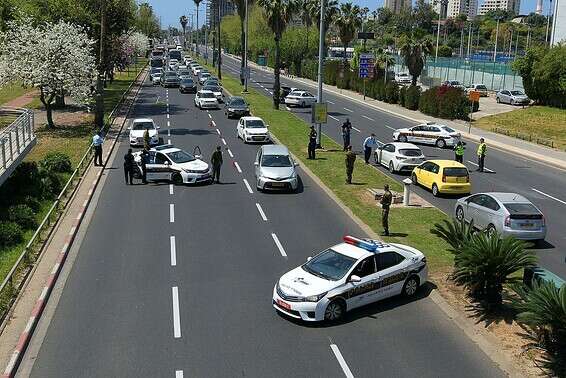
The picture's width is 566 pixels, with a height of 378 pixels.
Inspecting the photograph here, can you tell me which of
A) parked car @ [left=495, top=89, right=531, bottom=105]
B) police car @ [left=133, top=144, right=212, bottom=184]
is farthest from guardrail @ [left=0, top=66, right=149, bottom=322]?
parked car @ [left=495, top=89, right=531, bottom=105]

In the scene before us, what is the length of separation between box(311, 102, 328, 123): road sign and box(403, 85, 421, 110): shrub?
29.3m

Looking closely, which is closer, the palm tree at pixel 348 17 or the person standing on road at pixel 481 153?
the person standing on road at pixel 481 153

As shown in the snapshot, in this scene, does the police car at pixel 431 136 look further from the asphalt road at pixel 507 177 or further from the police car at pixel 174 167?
the police car at pixel 174 167

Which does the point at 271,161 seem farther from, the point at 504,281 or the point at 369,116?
the point at 369,116

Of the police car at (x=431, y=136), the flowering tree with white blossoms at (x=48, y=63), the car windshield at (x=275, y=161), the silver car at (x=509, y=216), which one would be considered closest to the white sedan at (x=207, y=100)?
the flowering tree with white blossoms at (x=48, y=63)

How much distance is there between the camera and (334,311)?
44.9 feet

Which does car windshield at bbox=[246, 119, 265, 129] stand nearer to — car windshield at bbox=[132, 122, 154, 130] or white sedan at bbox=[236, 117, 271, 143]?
white sedan at bbox=[236, 117, 271, 143]

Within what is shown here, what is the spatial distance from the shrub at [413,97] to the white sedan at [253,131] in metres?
27.9

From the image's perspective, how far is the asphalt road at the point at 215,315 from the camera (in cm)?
1187

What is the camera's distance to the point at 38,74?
39000 mm

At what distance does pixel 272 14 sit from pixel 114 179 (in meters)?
33.7

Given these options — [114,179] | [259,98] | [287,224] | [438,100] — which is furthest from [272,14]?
[287,224]

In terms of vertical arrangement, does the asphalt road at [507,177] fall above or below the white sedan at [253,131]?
below

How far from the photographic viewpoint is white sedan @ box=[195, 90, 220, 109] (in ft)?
181
